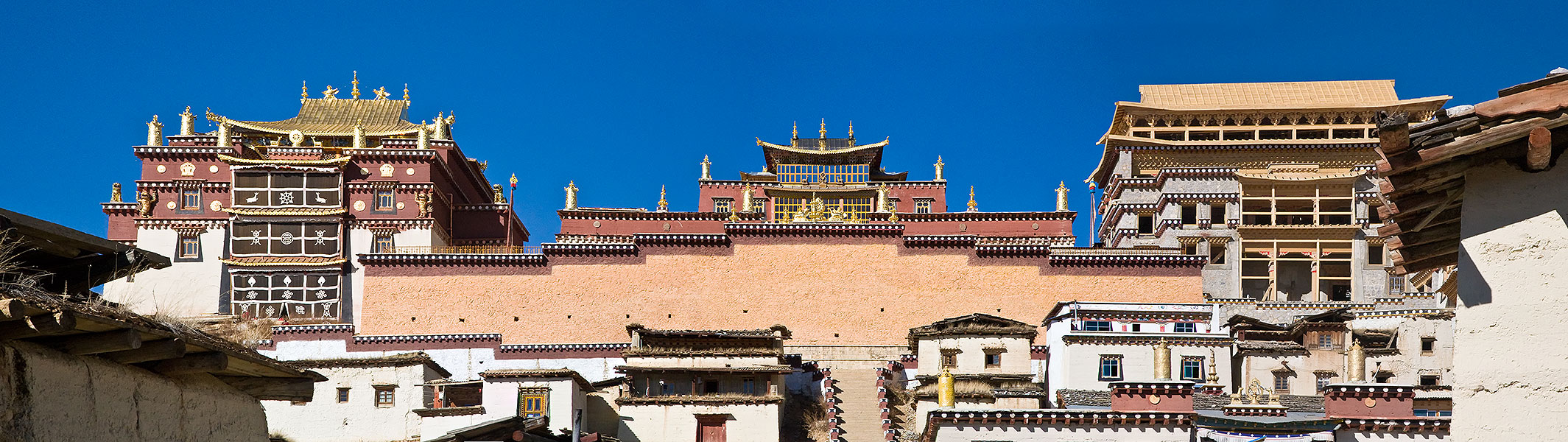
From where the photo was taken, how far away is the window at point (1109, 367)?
126 feet

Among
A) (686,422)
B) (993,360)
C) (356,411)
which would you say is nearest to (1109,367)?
(993,360)

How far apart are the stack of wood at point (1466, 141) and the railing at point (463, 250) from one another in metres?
43.5

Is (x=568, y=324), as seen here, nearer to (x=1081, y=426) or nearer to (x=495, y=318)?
(x=495, y=318)

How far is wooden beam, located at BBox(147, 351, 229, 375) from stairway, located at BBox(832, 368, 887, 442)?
2689cm

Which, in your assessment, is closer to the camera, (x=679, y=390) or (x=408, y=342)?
(x=679, y=390)

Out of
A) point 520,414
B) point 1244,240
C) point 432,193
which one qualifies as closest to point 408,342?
point 432,193

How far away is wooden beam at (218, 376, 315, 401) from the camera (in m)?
14.9

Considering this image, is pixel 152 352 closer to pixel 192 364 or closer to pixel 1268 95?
pixel 192 364

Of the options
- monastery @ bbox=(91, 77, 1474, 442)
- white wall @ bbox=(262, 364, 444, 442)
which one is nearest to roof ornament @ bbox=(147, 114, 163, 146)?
monastery @ bbox=(91, 77, 1474, 442)

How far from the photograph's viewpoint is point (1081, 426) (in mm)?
30578

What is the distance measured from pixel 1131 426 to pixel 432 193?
31.6m

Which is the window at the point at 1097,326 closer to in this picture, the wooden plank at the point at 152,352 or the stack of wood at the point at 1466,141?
the stack of wood at the point at 1466,141

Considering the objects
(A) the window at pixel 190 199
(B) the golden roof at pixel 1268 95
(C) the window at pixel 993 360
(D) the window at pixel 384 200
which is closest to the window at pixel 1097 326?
(C) the window at pixel 993 360

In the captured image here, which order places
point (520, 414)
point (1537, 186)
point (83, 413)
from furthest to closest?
point (520, 414), point (83, 413), point (1537, 186)
